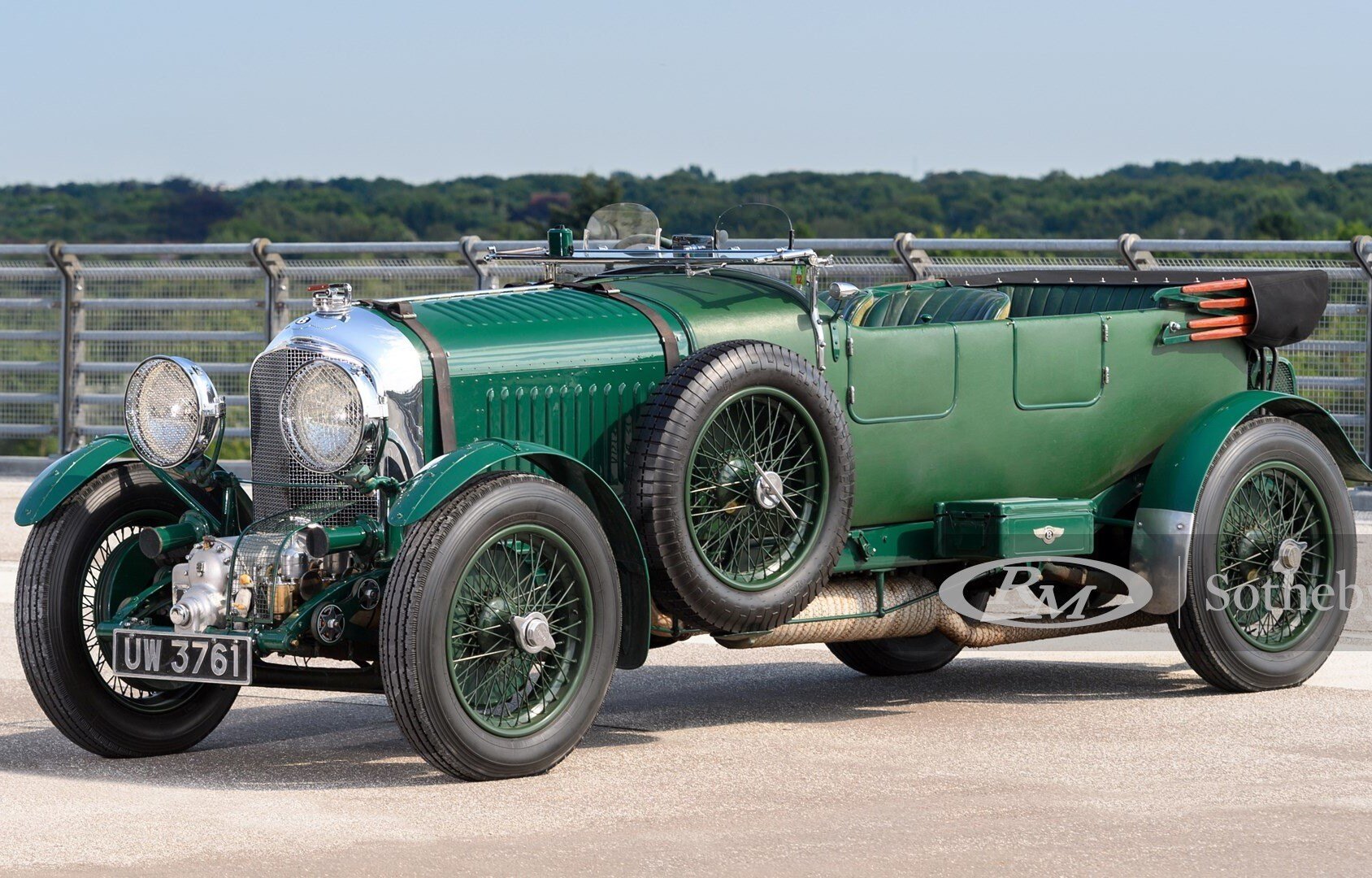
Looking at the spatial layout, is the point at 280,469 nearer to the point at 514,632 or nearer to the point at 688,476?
the point at 514,632

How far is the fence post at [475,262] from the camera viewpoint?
47.5 feet

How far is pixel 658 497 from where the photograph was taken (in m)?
5.92

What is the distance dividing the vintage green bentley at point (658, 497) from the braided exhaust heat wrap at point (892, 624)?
1 cm

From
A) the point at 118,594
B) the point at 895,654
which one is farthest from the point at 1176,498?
the point at 118,594

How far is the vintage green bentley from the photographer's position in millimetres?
5621

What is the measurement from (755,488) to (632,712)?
117 cm

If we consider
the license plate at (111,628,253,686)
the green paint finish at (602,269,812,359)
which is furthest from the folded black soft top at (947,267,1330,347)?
the license plate at (111,628,253,686)

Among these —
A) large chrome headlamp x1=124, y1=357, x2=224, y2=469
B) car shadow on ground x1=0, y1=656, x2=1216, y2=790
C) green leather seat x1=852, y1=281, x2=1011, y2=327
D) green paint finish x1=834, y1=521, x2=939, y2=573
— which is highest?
green leather seat x1=852, y1=281, x2=1011, y2=327

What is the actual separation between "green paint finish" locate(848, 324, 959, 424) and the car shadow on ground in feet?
3.53

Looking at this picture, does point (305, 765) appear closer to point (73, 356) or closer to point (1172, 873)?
point (1172, 873)

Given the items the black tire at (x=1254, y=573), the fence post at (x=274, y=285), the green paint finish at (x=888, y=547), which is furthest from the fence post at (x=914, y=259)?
the green paint finish at (x=888, y=547)

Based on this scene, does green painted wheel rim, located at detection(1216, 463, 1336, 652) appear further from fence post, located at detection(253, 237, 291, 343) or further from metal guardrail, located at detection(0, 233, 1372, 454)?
fence post, located at detection(253, 237, 291, 343)

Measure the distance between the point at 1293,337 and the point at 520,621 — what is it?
146 inches

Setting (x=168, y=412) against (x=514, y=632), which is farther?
(x=168, y=412)
